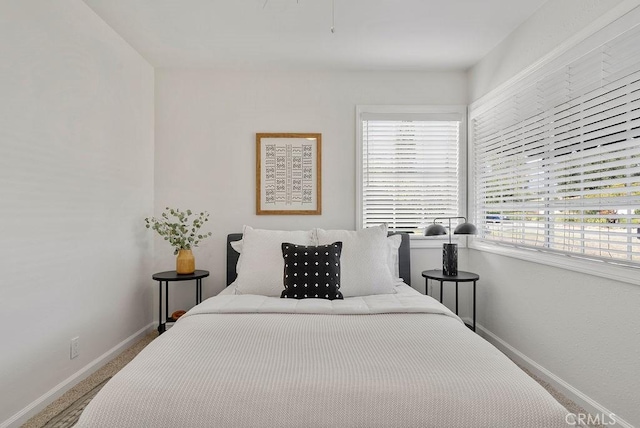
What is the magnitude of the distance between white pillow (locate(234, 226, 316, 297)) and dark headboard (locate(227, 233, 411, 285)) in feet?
1.57

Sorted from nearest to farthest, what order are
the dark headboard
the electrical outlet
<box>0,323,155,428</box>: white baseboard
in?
<box>0,323,155,428</box>: white baseboard < the electrical outlet < the dark headboard

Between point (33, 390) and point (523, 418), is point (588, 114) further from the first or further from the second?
point (33, 390)

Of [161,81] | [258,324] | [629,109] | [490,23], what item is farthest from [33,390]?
[490,23]

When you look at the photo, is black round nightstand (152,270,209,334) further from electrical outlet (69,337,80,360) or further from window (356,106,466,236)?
window (356,106,466,236)

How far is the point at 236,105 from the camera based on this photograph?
3910mm

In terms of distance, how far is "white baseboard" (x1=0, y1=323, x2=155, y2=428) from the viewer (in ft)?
7.22

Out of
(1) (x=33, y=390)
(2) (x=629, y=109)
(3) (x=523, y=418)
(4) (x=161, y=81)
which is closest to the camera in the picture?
(3) (x=523, y=418)

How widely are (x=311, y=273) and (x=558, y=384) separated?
1.73m

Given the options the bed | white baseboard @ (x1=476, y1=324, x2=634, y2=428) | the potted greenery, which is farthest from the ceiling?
white baseboard @ (x1=476, y1=324, x2=634, y2=428)

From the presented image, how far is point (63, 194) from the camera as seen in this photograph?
8.41 feet

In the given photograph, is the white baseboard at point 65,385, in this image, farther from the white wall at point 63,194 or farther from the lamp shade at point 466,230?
the lamp shade at point 466,230

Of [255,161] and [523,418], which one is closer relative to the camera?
[523,418]

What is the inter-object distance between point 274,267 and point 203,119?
175 centimetres

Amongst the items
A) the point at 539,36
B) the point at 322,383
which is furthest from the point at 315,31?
the point at 322,383
